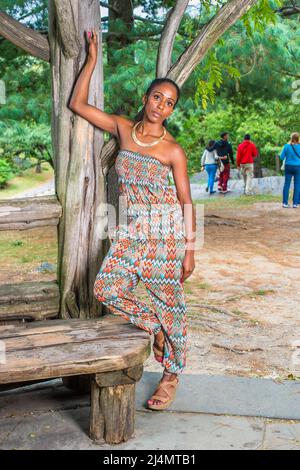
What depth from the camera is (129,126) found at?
12.0 feet

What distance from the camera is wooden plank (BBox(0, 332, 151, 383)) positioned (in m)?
3.06

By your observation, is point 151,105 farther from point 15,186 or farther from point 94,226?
point 15,186

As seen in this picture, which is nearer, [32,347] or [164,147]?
[32,347]

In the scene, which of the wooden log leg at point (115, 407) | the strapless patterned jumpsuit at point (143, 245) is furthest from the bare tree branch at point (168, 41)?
the wooden log leg at point (115, 407)

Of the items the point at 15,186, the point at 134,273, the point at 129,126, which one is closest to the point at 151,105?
the point at 129,126

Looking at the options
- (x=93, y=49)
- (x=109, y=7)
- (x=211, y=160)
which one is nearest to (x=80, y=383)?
(x=93, y=49)

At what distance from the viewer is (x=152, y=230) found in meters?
3.58

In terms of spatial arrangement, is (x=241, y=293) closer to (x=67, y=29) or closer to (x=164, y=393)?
(x=164, y=393)

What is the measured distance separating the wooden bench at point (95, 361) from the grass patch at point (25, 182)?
71.3 feet

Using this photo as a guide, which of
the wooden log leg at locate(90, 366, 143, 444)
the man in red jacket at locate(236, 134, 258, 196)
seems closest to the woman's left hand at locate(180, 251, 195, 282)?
the wooden log leg at locate(90, 366, 143, 444)

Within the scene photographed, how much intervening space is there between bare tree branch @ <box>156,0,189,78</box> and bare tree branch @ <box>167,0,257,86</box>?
2.1 inches

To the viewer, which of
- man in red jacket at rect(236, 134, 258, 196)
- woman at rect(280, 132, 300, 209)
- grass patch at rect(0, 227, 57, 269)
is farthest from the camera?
man in red jacket at rect(236, 134, 258, 196)

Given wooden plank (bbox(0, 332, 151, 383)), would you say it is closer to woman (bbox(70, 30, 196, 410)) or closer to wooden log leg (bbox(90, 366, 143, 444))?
wooden log leg (bbox(90, 366, 143, 444))
